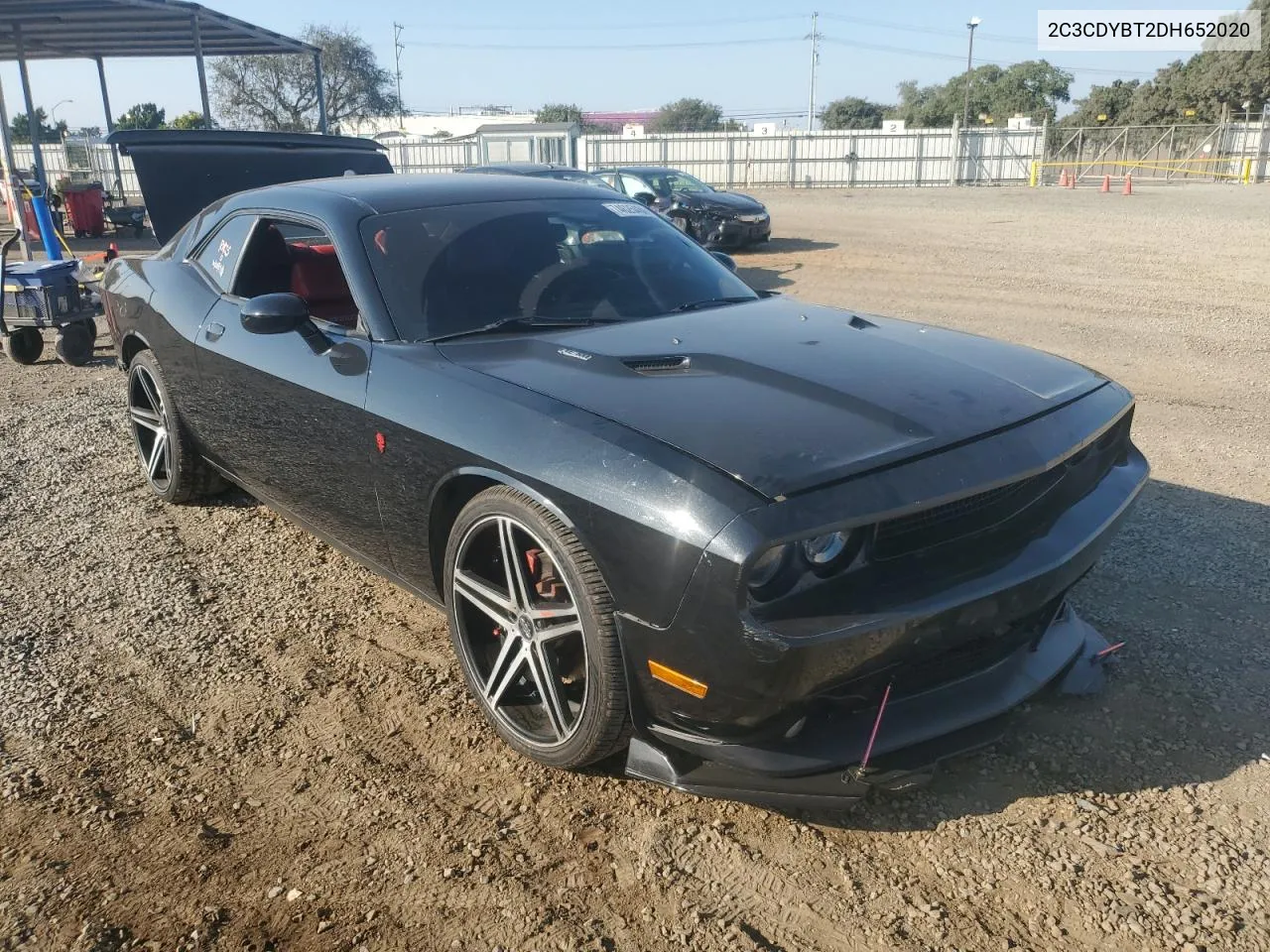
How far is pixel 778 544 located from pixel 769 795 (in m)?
0.66

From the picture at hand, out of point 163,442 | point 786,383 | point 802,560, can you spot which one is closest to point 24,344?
point 163,442

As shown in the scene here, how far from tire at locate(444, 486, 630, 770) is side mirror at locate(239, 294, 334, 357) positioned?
1025mm

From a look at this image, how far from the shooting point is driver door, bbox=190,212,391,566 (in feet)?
10.3

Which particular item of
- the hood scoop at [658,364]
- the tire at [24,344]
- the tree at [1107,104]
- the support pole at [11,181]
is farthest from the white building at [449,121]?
the hood scoop at [658,364]

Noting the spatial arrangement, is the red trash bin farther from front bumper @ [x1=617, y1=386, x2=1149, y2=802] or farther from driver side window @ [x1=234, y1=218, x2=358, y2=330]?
front bumper @ [x1=617, y1=386, x2=1149, y2=802]

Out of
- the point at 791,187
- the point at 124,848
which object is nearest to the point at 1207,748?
the point at 124,848

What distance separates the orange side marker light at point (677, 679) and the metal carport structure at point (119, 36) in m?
16.7

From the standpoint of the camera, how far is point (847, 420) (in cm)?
238

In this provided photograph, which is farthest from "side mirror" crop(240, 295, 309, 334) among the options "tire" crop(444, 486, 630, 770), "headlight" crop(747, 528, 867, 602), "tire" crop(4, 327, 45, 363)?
"tire" crop(4, 327, 45, 363)

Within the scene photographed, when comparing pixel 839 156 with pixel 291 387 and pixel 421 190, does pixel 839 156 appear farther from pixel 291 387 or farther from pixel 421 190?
pixel 291 387

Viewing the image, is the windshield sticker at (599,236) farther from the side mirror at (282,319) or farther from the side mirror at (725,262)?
the side mirror at (282,319)

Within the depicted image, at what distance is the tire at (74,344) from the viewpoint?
318 inches

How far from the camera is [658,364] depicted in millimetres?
2785

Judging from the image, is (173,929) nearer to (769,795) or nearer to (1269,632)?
(769,795)
